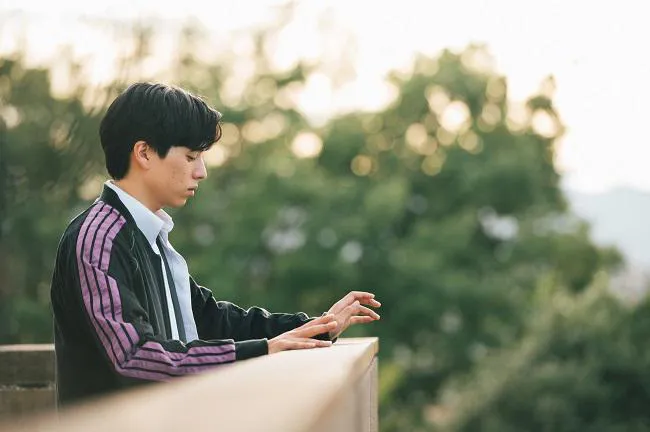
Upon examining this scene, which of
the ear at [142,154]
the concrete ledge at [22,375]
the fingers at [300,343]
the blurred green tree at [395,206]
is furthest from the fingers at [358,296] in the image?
the blurred green tree at [395,206]

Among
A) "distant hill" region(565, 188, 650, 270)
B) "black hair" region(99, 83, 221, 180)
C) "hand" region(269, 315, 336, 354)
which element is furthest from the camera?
"distant hill" region(565, 188, 650, 270)

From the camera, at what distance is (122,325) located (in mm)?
2816

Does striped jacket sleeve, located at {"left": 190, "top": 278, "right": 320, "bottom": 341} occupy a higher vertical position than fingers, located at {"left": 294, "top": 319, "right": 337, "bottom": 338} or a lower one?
lower

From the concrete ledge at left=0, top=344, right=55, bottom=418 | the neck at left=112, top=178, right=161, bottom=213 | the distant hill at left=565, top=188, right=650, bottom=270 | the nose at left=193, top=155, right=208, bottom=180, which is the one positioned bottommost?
the distant hill at left=565, top=188, right=650, bottom=270

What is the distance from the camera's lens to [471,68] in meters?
47.5

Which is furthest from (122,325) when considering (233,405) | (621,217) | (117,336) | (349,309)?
(621,217)

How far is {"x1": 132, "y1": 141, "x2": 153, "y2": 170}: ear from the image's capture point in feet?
10.4

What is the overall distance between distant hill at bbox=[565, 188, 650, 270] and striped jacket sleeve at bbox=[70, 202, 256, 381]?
42.7m

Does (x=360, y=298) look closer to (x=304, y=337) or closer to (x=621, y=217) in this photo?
(x=304, y=337)

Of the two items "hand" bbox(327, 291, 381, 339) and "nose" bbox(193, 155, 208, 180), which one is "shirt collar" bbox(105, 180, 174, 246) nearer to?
"nose" bbox(193, 155, 208, 180)

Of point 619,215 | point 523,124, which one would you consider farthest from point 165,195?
point 619,215

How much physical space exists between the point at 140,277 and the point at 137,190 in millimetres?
263

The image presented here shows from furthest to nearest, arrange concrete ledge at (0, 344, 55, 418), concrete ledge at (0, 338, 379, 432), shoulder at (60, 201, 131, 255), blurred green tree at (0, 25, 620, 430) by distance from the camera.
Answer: blurred green tree at (0, 25, 620, 430), concrete ledge at (0, 344, 55, 418), shoulder at (60, 201, 131, 255), concrete ledge at (0, 338, 379, 432)

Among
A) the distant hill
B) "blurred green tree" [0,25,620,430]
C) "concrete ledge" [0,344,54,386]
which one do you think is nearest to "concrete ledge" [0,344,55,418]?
"concrete ledge" [0,344,54,386]
